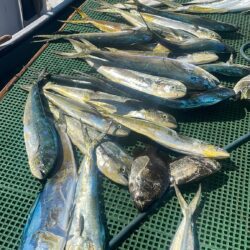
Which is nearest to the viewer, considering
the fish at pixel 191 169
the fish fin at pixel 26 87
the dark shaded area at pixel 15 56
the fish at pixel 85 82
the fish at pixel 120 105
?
the fish at pixel 191 169

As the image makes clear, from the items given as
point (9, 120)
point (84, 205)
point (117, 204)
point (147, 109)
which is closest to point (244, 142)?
point (147, 109)

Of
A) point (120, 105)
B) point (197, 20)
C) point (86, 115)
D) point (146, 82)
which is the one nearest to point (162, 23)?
point (197, 20)

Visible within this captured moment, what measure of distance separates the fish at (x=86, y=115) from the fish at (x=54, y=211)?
44cm

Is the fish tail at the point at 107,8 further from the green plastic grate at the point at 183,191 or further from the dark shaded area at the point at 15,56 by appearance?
the green plastic grate at the point at 183,191

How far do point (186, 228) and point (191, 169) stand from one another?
0.60 metres

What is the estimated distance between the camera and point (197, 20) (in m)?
5.83

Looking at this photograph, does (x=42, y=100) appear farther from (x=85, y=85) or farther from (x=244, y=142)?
(x=244, y=142)

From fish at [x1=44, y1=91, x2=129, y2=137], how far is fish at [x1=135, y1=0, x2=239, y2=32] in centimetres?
246

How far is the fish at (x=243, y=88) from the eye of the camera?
450 centimetres

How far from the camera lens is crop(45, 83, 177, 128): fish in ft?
13.5

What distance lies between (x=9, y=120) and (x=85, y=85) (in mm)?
966

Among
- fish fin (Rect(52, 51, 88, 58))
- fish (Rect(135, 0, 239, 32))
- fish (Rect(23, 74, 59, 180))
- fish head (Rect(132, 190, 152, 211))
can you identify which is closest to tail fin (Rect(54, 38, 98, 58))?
fish fin (Rect(52, 51, 88, 58))

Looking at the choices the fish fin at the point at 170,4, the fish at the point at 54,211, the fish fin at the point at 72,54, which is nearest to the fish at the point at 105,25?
the fish fin at the point at 72,54

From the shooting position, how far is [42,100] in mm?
4480
